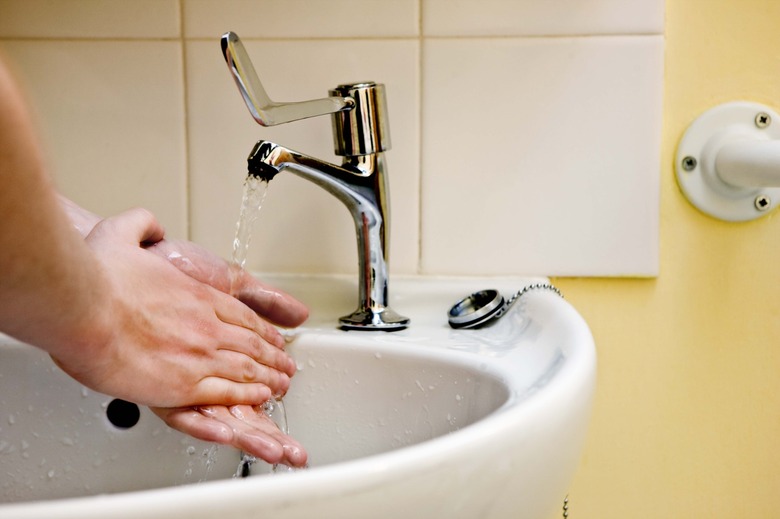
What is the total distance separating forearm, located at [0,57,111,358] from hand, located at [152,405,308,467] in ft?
0.42

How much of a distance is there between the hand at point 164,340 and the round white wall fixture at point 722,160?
1.33 ft

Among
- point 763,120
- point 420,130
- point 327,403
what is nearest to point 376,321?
point 327,403

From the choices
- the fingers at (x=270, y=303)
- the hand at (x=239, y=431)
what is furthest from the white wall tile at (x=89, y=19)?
the hand at (x=239, y=431)

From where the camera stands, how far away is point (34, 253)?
0.33 metres

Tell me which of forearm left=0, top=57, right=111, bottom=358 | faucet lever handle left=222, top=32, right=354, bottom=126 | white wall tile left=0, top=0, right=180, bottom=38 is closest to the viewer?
forearm left=0, top=57, right=111, bottom=358

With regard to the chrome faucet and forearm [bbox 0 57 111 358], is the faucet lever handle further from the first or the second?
forearm [bbox 0 57 111 358]

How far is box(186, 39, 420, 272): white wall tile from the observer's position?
2.37 ft

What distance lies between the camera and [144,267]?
Answer: 499 millimetres

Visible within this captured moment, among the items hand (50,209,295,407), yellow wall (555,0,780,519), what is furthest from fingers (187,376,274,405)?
yellow wall (555,0,780,519)

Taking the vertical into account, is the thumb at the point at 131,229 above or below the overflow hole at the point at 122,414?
above

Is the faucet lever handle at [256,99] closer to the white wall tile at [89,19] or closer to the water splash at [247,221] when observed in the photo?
the water splash at [247,221]

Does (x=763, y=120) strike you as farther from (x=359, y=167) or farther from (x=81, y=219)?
(x=81, y=219)

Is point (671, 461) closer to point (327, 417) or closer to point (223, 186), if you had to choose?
point (327, 417)

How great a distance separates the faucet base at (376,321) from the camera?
2.15 ft
